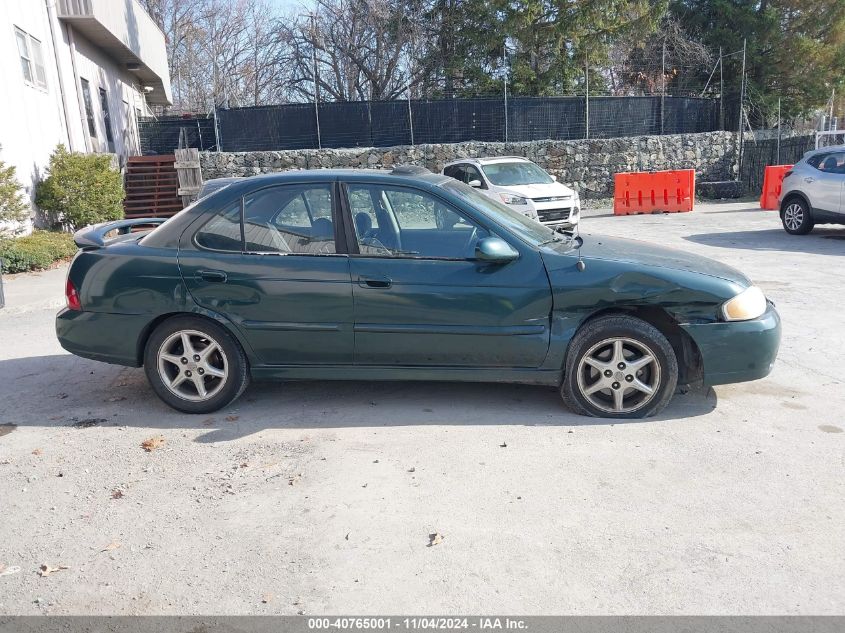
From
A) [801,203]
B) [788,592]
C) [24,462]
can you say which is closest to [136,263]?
[24,462]

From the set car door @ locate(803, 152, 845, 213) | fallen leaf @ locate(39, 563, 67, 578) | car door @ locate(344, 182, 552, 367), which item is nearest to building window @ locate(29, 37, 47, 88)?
car door @ locate(344, 182, 552, 367)

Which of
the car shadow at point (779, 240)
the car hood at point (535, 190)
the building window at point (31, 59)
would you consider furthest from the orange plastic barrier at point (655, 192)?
the building window at point (31, 59)

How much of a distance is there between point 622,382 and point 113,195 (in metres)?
14.6

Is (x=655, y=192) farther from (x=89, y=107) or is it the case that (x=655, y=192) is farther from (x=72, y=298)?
(x=72, y=298)

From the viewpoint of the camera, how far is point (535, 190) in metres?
14.6

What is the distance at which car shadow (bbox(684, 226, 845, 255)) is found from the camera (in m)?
12.1

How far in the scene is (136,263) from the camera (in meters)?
5.02

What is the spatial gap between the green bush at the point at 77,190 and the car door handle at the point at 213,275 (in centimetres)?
1211

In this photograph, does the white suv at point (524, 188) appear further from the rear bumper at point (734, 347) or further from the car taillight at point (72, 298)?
the car taillight at point (72, 298)

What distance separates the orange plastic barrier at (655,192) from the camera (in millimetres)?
18891

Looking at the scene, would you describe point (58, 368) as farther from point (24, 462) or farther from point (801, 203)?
point (801, 203)

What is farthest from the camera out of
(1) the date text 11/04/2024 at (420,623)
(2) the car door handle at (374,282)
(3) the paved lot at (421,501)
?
(2) the car door handle at (374,282)

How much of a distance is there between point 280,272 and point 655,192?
1616 cm

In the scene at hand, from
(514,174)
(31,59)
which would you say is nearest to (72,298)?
(514,174)
